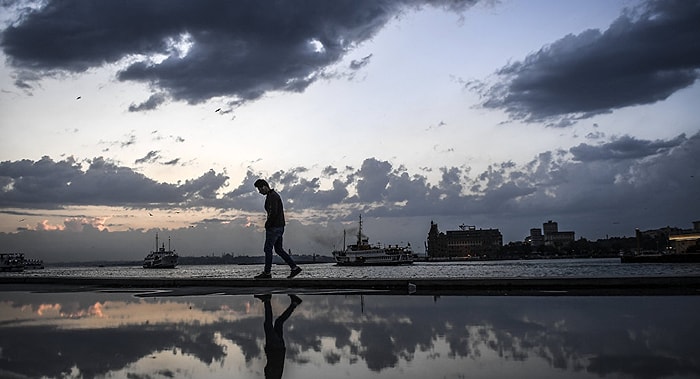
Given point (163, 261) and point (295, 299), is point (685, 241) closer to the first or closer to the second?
point (163, 261)

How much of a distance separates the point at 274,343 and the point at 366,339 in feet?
2.94

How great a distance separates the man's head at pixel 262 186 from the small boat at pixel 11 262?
119 metres

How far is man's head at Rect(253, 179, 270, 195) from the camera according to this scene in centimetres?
1433

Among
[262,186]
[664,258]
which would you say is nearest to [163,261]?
[664,258]

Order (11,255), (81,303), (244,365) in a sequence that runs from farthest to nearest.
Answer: (11,255)
(81,303)
(244,365)

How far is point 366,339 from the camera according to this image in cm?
555

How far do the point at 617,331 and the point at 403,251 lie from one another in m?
142

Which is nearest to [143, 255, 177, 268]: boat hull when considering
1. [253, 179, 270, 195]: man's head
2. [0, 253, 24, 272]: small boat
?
[0, 253, 24, 272]: small boat

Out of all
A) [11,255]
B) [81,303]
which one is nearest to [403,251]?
[11,255]

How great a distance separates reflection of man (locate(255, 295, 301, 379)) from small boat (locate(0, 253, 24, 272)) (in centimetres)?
12554

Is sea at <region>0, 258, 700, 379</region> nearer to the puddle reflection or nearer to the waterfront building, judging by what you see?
the puddle reflection

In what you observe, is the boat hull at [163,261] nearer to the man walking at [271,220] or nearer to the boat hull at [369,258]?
the boat hull at [369,258]

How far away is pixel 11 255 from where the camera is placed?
11944 centimetres

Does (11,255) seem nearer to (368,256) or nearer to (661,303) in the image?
(368,256)
